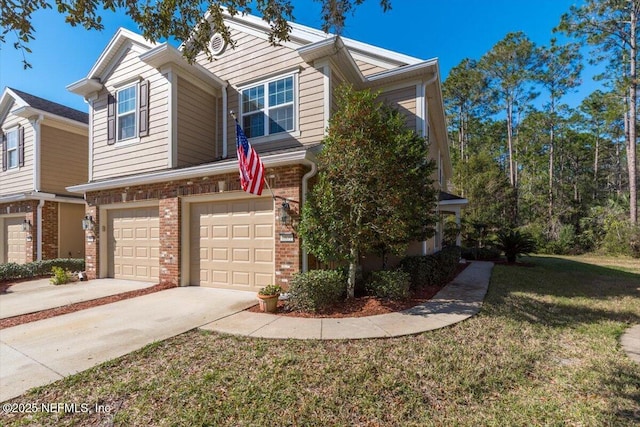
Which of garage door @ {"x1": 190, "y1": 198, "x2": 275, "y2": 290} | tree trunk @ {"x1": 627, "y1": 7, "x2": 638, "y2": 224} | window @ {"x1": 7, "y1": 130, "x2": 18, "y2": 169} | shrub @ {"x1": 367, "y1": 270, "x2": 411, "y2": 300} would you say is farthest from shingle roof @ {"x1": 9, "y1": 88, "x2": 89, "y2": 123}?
→ tree trunk @ {"x1": 627, "y1": 7, "x2": 638, "y2": 224}

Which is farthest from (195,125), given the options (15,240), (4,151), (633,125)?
(633,125)

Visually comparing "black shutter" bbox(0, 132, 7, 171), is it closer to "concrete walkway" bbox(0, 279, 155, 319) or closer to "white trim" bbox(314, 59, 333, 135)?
"concrete walkway" bbox(0, 279, 155, 319)

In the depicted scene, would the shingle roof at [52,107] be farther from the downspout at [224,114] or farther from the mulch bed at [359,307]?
the mulch bed at [359,307]

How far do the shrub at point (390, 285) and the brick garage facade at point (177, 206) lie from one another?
1698 millimetres

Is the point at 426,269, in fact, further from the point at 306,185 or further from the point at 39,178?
the point at 39,178

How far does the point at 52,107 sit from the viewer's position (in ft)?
43.5

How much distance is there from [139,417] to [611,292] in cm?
1040

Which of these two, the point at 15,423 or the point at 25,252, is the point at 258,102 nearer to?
the point at 15,423

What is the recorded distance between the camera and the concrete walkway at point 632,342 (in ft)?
12.9

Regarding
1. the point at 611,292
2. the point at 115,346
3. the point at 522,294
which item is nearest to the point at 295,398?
the point at 115,346

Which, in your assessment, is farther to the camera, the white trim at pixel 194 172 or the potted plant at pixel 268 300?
the white trim at pixel 194 172

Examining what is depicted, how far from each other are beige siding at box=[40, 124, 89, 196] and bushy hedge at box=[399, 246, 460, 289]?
14.3 metres

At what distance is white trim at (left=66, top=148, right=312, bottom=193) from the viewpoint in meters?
6.38

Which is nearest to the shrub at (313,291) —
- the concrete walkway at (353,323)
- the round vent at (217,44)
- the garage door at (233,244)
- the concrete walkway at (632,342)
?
the concrete walkway at (353,323)
